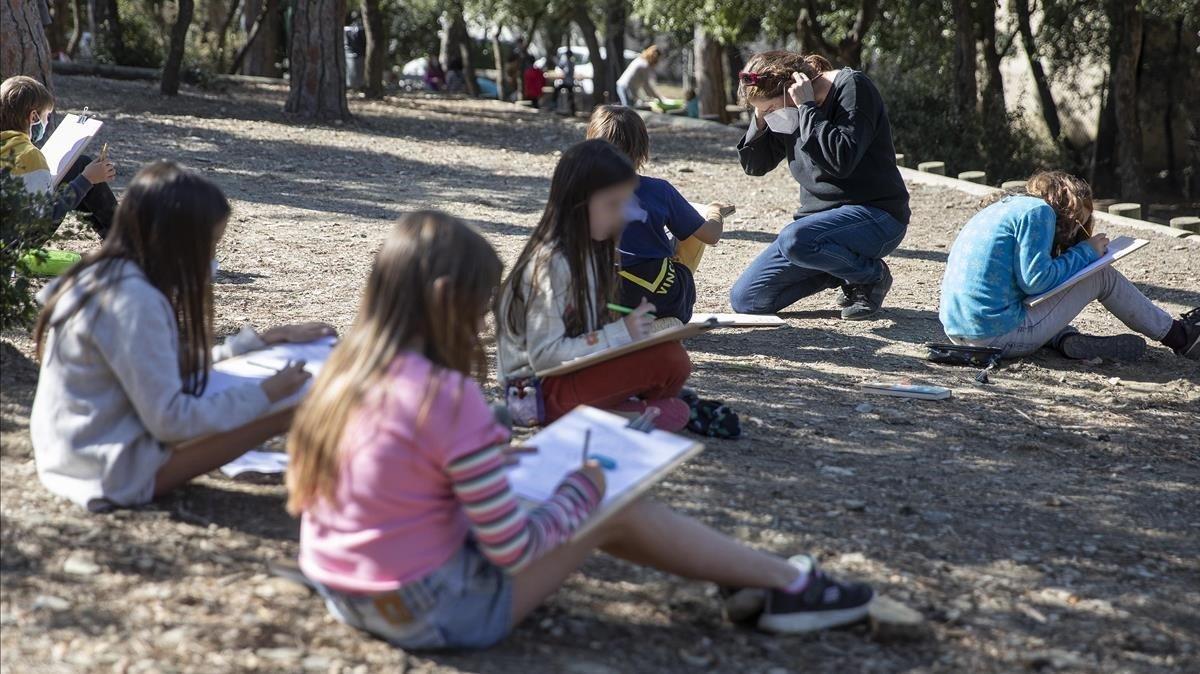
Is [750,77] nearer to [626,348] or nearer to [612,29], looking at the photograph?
[626,348]

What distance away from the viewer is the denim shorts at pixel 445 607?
3.05 m

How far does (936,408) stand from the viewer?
19.8 feet

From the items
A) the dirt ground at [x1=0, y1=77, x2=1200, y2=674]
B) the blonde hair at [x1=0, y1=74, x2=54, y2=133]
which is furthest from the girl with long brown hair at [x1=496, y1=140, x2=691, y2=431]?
the blonde hair at [x1=0, y1=74, x2=54, y2=133]

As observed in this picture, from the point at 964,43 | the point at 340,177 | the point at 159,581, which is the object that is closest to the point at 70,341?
the point at 159,581

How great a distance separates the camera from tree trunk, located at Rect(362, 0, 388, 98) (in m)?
20.0

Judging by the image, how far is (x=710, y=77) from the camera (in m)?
23.0

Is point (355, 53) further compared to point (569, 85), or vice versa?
point (355, 53)

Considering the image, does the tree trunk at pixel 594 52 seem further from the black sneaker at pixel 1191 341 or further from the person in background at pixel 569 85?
the black sneaker at pixel 1191 341

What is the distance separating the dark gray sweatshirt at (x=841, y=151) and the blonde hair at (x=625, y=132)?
1578mm

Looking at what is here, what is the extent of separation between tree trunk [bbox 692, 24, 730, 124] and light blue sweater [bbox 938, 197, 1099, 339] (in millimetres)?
16298

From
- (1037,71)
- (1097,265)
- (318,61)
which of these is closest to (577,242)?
(1097,265)

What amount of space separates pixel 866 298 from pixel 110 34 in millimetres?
17292

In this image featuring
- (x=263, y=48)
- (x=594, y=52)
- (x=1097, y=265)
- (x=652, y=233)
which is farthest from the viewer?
(x=594, y=52)

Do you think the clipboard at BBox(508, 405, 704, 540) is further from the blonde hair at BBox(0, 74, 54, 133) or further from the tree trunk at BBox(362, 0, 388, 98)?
the tree trunk at BBox(362, 0, 388, 98)
